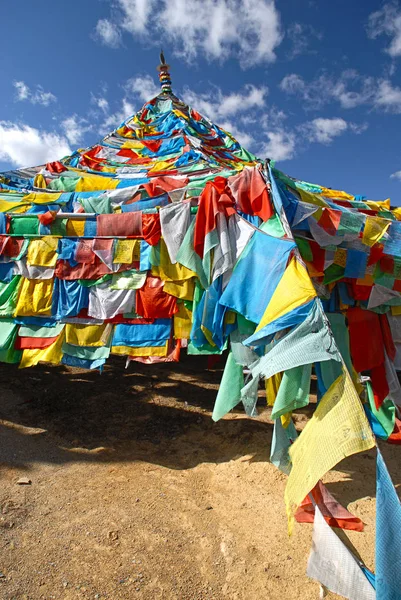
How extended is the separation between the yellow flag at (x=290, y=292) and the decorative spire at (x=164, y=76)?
1059cm

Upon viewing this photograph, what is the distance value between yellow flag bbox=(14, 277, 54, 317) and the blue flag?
502 centimetres

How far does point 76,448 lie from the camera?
573 centimetres

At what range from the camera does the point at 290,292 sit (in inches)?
139

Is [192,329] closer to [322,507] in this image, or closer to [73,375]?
[322,507]

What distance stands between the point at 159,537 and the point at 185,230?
11.8 feet

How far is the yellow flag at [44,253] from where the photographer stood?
572 cm

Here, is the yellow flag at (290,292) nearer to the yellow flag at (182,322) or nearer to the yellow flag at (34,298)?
the yellow flag at (182,322)

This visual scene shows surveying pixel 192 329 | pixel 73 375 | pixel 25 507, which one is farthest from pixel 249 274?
pixel 73 375

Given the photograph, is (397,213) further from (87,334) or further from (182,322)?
(87,334)

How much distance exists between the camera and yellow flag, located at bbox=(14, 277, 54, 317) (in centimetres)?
577

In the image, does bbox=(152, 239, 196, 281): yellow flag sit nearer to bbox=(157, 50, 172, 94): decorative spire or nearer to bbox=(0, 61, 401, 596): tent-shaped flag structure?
bbox=(0, 61, 401, 596): tent-shaped flag structure

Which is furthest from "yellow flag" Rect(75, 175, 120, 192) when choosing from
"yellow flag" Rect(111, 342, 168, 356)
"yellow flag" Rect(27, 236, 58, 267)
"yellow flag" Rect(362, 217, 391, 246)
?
"yellow flag" Rect(362, 217, 391, 246)

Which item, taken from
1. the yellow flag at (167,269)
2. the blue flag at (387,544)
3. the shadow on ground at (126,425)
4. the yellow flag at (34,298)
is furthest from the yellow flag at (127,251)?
the blue flag at (387,544)

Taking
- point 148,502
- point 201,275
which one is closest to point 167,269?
point 201,275
